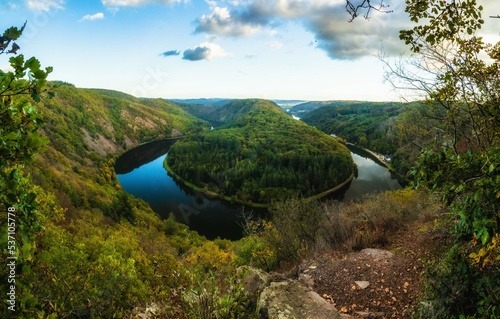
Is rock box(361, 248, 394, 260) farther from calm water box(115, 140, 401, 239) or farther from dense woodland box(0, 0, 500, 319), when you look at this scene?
calm water box(115, 140, 401, 239)

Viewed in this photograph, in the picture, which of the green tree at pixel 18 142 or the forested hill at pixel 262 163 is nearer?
the green tree at pixel 18 142

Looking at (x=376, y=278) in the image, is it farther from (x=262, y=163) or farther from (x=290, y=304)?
(x=262, y=163)

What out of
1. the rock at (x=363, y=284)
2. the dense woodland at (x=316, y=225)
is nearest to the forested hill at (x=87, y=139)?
the dense woodland at (x=316, y=225)

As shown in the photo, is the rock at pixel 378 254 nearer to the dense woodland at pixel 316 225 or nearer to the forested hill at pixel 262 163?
the dense woodland at pixel 316 225

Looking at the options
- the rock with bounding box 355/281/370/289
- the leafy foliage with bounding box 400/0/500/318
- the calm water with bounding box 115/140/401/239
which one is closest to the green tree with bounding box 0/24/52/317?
the leafy foliage with bounding box 400/0/500/318

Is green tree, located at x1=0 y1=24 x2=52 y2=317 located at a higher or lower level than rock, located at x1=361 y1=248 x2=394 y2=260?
higher

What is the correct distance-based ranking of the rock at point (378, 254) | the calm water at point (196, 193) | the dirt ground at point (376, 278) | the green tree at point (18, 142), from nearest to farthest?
1. the green tree at point (18, 142)
2. the dirt ground at point (376, 278)
3. the rock at point (378, 254)
4. the calm water at point (196, 193)
